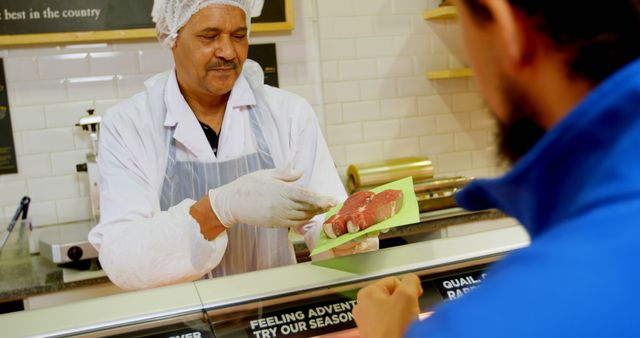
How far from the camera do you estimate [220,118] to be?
2.13 m

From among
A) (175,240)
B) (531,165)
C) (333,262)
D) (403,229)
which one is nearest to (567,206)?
(531,165)

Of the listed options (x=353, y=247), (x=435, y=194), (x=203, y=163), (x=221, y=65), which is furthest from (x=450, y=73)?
(x=353, y=247)

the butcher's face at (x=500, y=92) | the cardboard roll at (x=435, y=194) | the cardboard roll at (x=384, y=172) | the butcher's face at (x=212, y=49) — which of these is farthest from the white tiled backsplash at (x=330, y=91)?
the butcher's face at (x=500, y=92)

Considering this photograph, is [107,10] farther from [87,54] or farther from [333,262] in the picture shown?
[333,262]

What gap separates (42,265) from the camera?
2.82 meters

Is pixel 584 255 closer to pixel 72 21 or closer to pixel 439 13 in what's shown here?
pixel 72 21

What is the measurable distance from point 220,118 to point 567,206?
5.65ft

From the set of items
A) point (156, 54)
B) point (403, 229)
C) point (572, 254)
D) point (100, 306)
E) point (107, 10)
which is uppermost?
point (107, 10)

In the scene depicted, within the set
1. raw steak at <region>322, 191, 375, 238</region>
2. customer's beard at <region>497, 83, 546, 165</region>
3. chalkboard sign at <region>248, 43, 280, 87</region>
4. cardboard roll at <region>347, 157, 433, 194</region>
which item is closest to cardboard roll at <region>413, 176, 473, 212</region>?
cardboard roll at <region>347, 157, 433, 194</region>

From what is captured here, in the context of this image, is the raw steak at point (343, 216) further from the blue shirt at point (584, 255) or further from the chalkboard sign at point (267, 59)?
the chalkboard sign at point (267, 59)

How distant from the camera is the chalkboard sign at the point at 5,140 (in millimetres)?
3215

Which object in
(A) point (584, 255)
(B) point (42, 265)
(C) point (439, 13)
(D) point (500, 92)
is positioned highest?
(C) point (439, 13)

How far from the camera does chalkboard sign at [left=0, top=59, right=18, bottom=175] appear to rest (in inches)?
127

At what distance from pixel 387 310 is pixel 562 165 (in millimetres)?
515
